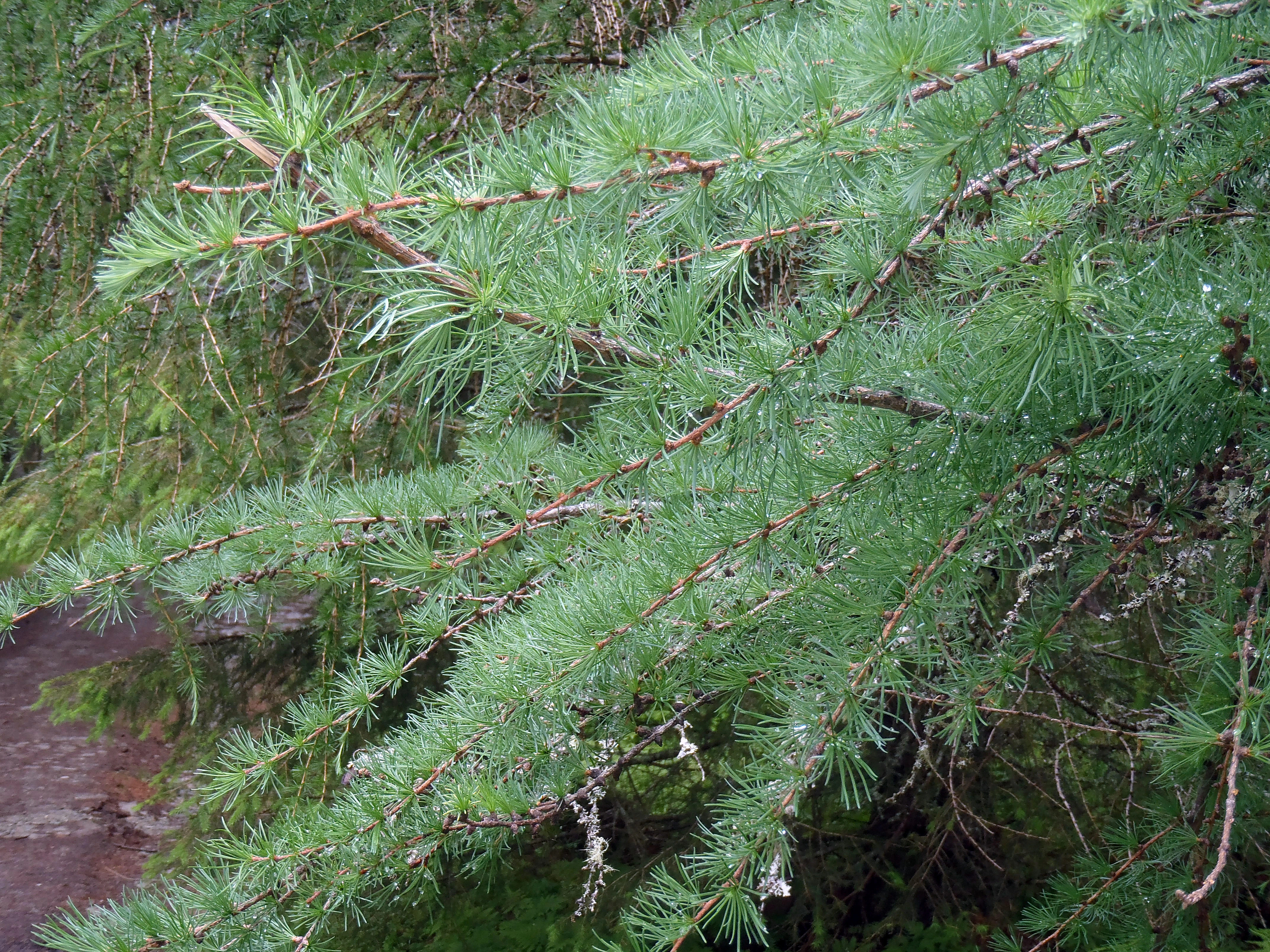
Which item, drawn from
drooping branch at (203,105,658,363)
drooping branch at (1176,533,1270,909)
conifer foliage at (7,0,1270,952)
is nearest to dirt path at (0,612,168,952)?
conifer foliage at (7,0,1270,952)

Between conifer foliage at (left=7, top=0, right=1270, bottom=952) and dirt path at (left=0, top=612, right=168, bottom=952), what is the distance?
2.05 metres

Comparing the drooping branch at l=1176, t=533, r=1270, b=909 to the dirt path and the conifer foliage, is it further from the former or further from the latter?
the dirt path

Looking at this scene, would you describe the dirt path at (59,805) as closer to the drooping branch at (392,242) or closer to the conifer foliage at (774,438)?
the conifer foliage at (774,438)

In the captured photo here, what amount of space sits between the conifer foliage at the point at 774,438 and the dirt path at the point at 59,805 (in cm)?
205

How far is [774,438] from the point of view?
714mm

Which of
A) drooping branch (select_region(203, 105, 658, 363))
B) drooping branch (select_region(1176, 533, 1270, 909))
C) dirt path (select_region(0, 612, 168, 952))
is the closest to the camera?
drooping branch (select_region(203, 105, 658, 363))

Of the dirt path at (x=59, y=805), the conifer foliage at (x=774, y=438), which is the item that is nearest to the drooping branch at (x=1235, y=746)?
the conifer foliage at (x=774, y=438)

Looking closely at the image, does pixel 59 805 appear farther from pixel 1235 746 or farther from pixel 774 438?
pixel 1235 746

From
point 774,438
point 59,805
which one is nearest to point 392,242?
point 774,438

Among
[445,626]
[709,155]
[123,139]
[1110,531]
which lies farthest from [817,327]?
[123,139]

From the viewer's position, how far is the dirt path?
10.3 feet

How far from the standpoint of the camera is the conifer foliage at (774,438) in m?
0.58

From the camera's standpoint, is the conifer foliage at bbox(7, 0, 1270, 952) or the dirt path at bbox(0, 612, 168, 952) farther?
the dirt path at bbox(0, 612, 168, 952)

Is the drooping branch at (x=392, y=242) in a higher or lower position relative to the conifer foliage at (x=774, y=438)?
higher
